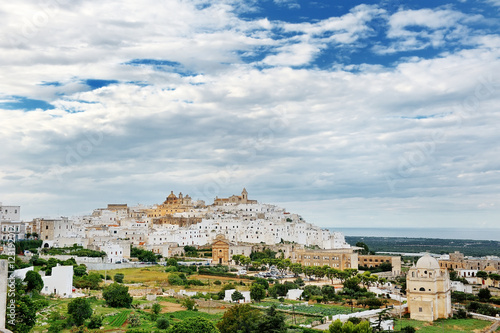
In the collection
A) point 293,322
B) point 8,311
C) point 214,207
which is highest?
point 214,207

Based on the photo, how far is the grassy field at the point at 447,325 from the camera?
2959cm

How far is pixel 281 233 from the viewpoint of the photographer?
70.4m

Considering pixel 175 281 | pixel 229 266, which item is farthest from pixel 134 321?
pixel 229 266

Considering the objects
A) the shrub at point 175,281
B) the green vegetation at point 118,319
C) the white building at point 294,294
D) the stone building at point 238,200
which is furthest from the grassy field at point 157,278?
the stone building at point 238,200

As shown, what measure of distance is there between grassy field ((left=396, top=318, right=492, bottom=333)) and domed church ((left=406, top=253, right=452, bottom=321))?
30.2 inches

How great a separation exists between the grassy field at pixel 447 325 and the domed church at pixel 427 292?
77cm

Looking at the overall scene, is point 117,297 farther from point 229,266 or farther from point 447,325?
point 229,266

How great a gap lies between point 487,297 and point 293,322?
2100cm

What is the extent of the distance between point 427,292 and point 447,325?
8.33 ft

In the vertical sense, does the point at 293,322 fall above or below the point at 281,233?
below

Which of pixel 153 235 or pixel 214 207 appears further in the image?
pixel 214 207

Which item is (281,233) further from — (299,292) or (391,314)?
(391,314)

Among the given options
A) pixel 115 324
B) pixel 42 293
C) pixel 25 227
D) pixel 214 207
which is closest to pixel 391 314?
pixel 115 324

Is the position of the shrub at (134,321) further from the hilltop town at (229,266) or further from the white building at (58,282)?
the white building at (58,282)
